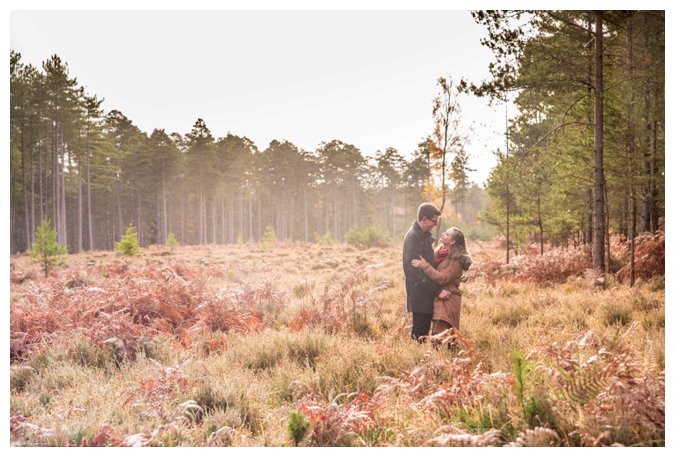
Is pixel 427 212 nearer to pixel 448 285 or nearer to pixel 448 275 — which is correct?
pixel 448 275

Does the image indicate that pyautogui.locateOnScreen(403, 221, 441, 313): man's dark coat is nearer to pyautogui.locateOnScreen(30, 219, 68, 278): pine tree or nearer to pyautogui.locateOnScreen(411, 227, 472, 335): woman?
pyautogui.locateOnScreen(411, 227, 472, 335): woman

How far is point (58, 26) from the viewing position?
182 inches

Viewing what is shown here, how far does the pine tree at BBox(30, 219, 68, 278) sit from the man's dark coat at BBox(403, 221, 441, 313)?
882 cm

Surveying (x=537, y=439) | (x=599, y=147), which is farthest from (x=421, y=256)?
(x=599, y=147)

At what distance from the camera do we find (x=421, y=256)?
4.45m

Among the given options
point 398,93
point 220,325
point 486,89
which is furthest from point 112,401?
point 486,89

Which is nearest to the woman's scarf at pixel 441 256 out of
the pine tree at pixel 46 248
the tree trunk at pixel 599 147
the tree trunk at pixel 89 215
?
the tree trunk at pixel 599 147

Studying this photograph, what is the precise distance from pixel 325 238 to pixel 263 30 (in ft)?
47.6

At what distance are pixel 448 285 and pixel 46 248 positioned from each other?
33.2 ft

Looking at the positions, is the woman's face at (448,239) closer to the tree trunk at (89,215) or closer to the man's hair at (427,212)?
the man's hair at (427,212)

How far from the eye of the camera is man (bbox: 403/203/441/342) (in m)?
4.43

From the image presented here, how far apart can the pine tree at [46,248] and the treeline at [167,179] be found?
1.01 ft

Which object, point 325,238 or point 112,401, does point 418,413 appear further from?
point 325,238

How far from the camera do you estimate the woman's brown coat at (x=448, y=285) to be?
4.34 metres
